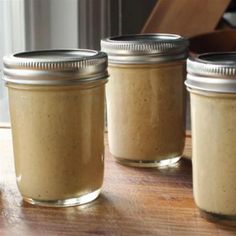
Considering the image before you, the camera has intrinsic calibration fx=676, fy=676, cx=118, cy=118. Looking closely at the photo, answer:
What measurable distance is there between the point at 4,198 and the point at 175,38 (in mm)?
254

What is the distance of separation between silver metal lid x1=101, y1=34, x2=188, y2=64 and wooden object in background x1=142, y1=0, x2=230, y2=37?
546 millimetres

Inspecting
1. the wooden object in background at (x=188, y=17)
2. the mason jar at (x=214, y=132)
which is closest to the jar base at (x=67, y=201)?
the mason jar at (x=214, y=132)

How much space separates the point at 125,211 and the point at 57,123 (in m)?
0.10

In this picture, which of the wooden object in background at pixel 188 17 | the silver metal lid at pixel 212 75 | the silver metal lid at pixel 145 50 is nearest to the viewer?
Result: the silver metal lid at pixel 212 75

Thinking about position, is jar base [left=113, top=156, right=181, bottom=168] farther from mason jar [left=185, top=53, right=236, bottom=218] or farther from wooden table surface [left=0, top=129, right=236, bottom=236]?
mason jar [left=185, top=53, right=236, bottom=218]

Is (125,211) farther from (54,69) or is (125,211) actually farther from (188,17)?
(188,17)

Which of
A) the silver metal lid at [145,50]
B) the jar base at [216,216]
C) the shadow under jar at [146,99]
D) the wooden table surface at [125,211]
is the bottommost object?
the wooden table surface at [125,211]

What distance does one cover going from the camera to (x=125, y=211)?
63cm

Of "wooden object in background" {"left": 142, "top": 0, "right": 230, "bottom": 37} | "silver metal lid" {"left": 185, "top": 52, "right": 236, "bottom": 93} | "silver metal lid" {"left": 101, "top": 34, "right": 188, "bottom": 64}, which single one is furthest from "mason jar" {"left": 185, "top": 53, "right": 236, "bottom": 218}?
"wooden object in background" {"left": 142, "top": 0, "right": 230, "bottom": 37}

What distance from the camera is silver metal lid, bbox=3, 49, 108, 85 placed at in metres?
0.60

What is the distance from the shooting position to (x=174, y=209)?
2.06 ft

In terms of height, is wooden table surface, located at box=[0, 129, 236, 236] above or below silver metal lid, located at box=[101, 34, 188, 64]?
below

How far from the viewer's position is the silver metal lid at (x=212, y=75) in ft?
1.81

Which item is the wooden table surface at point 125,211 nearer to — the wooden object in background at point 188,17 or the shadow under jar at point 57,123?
the shadow under jar at point 57,123
